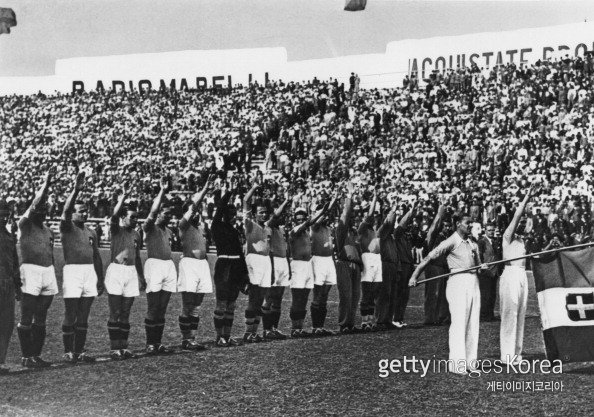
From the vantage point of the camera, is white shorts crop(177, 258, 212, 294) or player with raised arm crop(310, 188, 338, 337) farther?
player with raised arm crop(310, 188, 338, 337)

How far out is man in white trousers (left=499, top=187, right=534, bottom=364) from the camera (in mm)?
10211

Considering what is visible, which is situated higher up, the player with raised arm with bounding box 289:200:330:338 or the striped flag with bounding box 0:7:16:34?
the striped flag with bounding box 0:7:16:34

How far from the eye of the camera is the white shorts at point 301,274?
13.0 meters

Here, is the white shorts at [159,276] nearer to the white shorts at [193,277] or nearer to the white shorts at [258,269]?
the white shorts at [193,277]

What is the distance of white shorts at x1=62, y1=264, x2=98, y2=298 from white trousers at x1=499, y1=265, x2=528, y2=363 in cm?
474

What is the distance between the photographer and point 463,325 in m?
9.51

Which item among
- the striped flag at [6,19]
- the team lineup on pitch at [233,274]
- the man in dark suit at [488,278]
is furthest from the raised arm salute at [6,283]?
the man in dark suit at [488,278]

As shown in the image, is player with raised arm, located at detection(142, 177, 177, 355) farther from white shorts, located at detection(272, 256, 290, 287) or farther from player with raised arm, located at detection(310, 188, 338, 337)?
player with raised arm, located at detection(310, 188, 338, 337)

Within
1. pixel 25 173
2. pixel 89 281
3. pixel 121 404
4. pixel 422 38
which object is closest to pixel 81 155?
pixel 25 173

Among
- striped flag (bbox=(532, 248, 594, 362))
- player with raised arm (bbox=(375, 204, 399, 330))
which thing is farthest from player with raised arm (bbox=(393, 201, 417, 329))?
striped flag (bbox=(532, 248, 594, 362))

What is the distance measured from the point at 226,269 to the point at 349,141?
18310 mm

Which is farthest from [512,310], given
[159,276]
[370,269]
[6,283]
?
[6,283]

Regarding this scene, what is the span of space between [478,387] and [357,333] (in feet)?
14.5

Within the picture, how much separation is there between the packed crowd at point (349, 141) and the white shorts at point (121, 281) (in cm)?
1058
